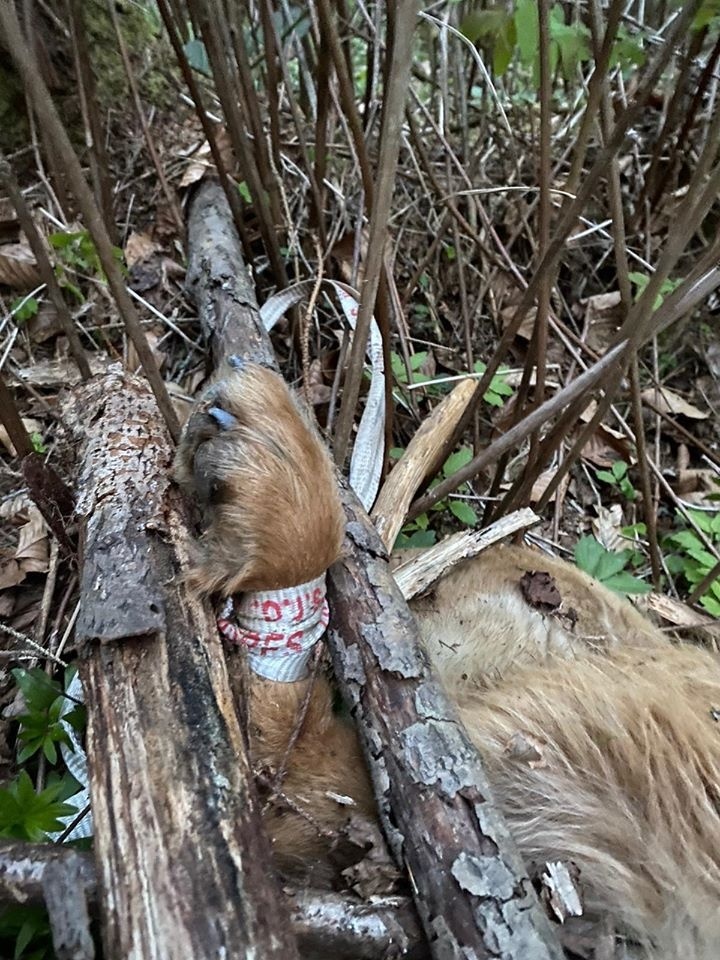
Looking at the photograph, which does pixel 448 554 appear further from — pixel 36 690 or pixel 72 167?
pixel 72 167

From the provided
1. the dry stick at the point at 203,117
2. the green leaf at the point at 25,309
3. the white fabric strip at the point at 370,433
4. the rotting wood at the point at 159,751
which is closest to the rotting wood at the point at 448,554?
the white fabric strip at the point at 370,433

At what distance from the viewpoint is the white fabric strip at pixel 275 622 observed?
1240 mm

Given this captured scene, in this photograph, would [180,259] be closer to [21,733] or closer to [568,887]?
[21,733]

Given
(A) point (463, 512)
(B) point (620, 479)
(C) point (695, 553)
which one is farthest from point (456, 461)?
(C) point (695, 553)

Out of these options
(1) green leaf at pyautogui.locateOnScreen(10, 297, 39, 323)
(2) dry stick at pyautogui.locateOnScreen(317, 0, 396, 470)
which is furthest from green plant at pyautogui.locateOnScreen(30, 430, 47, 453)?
(2) dry stick at pyautogui.locateOnScreen(317, 0, 396, 470)

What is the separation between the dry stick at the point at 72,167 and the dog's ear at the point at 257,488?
0.41 ft

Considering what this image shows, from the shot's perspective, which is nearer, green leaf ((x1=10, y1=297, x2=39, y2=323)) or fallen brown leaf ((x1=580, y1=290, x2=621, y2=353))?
green leaf ((x1=10, y1=297, x2=39, y2=323))

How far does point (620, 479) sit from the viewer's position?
2512 millimetres

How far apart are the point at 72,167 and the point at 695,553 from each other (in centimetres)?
207

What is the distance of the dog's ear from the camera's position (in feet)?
3.97

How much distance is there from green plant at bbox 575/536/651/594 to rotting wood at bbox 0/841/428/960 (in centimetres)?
127

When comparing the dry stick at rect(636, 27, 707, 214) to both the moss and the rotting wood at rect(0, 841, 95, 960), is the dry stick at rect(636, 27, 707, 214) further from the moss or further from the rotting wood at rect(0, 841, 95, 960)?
the rotting wood at rect(0, 841, 95, 960)

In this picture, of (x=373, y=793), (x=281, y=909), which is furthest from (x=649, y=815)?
(x=281, y=909)

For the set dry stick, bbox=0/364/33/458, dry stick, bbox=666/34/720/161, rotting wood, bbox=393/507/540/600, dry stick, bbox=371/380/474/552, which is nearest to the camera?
dry stick, bbox=0/364/33/458
